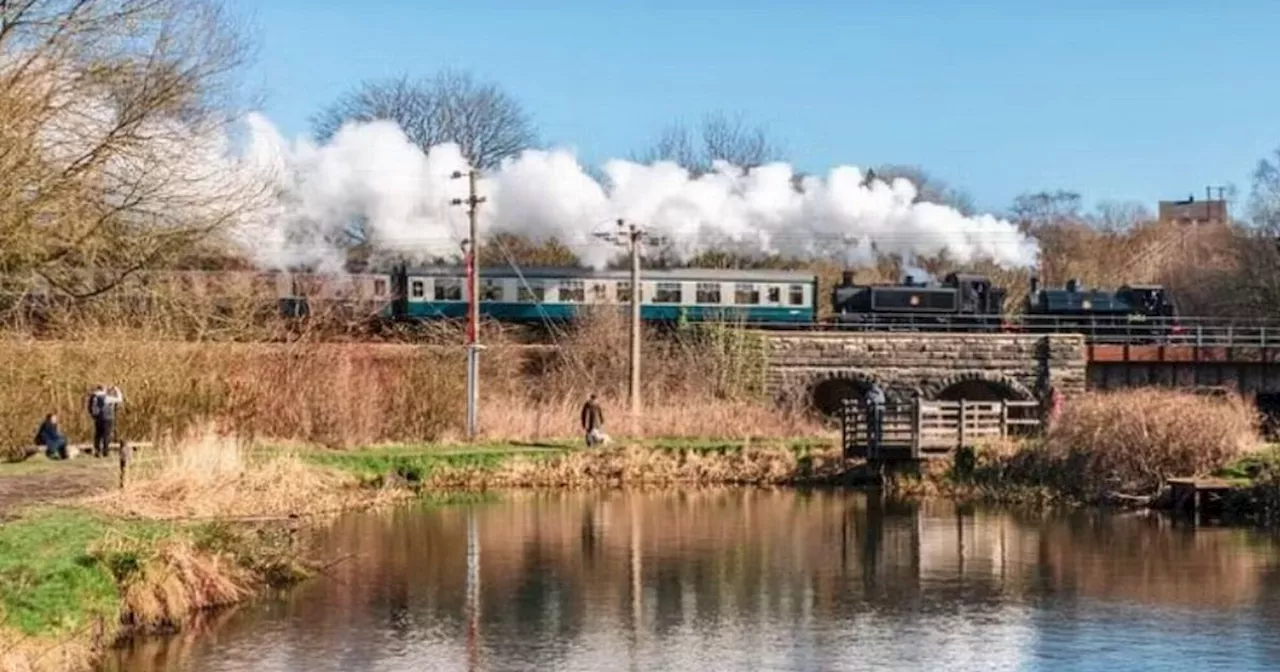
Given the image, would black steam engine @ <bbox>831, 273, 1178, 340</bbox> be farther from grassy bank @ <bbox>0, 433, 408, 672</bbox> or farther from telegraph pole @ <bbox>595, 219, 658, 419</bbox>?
grassy bank @ <bbox>0, 433, 408, 672</bbox>

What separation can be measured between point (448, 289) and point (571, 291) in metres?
4.23

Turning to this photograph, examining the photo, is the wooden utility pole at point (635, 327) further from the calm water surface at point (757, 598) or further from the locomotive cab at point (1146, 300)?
the locomotive cab at point (1146, 300)

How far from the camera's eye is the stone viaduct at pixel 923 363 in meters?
51.4

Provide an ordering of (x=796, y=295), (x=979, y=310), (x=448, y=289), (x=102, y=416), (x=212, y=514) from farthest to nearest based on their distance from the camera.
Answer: (x=796, y=295) < (x=979, y=310) < (x=448, y=289) < (x=102, y=416) < (x=212, y=514)

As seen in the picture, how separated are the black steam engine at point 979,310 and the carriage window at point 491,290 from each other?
12175 millimetres

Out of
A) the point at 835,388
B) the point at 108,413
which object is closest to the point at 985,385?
the point at 835,388

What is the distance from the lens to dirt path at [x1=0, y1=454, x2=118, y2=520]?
2167 centimetres

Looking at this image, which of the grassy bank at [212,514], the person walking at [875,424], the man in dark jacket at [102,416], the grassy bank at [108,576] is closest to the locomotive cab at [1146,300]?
the grassy bank at [212,514]

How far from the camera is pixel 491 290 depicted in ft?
177

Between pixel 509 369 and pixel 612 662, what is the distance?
111ft

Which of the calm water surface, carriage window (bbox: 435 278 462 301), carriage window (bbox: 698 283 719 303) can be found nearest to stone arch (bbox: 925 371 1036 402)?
carriage window (bbox: 698 283 719 303)

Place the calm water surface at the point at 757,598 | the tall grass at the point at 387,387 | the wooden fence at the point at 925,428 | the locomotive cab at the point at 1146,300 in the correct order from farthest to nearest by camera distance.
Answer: the locomotive cab at the point at 1146,300, the wooden fence at the point at 925,428, the tall grass at the point at 387,387, the calm water surface at the point at 757,598

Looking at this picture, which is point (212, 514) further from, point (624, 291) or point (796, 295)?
point (796, 295)

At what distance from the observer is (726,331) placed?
167 ft
